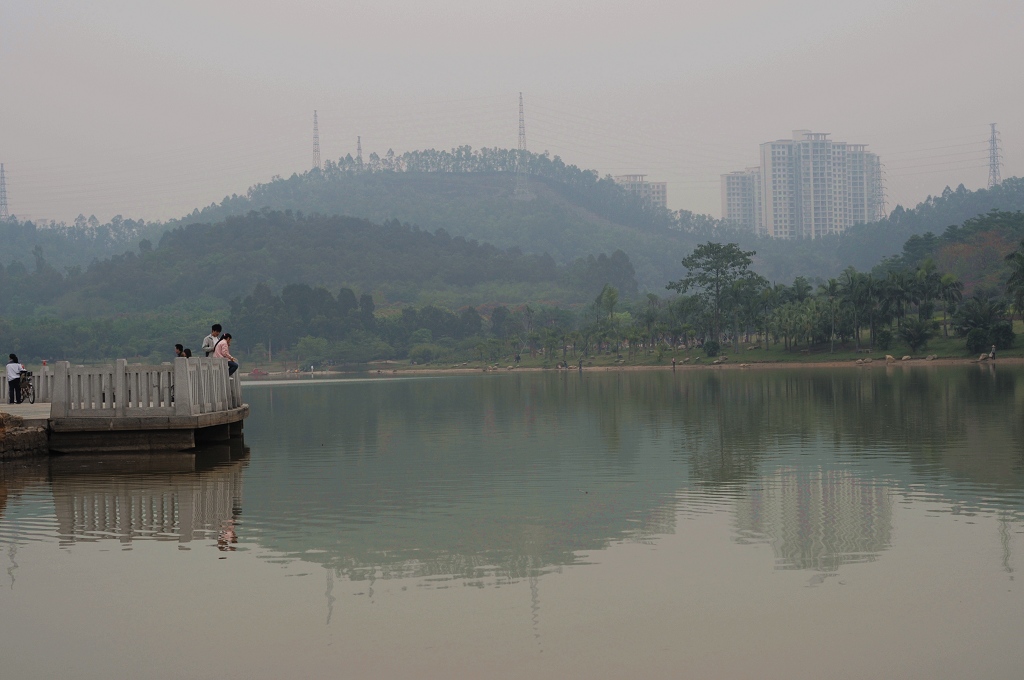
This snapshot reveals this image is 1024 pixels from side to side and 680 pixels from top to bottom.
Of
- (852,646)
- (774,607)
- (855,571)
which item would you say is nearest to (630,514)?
(855,571)

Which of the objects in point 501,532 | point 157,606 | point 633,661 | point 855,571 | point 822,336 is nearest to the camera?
point 633,661

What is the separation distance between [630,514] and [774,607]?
5.68 metres

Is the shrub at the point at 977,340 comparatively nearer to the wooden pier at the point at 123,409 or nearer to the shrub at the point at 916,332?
the shrub at the point at 916,332

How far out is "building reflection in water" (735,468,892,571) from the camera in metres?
12.4

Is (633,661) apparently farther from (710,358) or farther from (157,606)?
(710,358)

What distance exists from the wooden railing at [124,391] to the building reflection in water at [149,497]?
1.08 meters

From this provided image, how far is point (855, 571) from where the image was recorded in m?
11.4

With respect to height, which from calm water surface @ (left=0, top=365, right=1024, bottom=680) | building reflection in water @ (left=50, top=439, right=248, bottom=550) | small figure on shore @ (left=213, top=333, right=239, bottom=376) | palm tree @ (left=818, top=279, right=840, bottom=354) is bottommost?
calm water surface @ (left=0, top=365, right=1024, bottom=680)

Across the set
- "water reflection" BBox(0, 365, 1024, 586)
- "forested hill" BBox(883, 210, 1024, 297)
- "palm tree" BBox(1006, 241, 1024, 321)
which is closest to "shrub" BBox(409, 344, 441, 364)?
"forested hill" BBox(883, 210, 1024, 297)

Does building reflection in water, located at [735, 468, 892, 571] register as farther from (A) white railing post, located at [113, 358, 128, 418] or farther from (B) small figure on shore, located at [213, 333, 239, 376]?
(B) small figure on shore, located at [213, 333, 239, 376]

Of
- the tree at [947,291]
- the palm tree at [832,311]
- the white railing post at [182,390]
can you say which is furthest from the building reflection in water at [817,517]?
the palm tree at [832,311]

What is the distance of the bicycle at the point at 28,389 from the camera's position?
30.1 metres

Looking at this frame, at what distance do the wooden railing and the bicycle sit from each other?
623 cm

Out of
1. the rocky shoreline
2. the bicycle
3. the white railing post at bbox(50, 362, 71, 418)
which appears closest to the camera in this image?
the rocky shoreline
